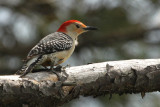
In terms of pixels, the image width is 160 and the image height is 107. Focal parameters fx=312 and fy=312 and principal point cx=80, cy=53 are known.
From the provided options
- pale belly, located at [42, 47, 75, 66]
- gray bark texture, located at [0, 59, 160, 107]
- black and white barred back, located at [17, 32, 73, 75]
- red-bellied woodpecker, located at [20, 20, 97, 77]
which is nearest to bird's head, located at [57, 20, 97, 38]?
red-bellied woodpecker, located at [20, 20, 97, 77]

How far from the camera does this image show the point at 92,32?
22.9 ft

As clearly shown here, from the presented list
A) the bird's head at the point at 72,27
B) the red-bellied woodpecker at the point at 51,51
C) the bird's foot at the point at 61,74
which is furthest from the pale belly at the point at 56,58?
the bird's head at the point at 72,27

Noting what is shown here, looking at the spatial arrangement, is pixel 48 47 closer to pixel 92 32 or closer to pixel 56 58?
pixel 56 58

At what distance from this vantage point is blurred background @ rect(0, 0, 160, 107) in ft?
22.6

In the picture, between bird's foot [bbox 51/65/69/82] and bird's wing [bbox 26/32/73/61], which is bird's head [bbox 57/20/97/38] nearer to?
bird's wing [bbox 26/32/73/61]

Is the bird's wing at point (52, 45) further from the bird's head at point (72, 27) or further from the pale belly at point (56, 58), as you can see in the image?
the bird's head at point (72, 27)

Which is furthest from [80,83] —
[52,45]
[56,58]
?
[52,45]

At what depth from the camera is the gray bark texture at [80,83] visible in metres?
3.54

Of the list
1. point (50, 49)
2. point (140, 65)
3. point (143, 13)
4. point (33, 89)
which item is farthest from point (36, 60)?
point (143, 13)

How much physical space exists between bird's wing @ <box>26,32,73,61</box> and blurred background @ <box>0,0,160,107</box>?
121cm

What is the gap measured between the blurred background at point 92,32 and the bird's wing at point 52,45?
1.21m

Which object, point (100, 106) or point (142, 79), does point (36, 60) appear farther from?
point (100, 106)

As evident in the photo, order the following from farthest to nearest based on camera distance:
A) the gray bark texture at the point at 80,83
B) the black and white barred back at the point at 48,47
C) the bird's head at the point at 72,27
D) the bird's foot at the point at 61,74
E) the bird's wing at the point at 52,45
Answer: the bird's head at the point at 72,27 < the bird's wing at the point at 52,45 < the black and white barred back at the point at 48,47 < the bird's foot at the point at 61,74 < the gray bark texture at the point at 80,83

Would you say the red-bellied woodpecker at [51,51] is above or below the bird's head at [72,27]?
below
